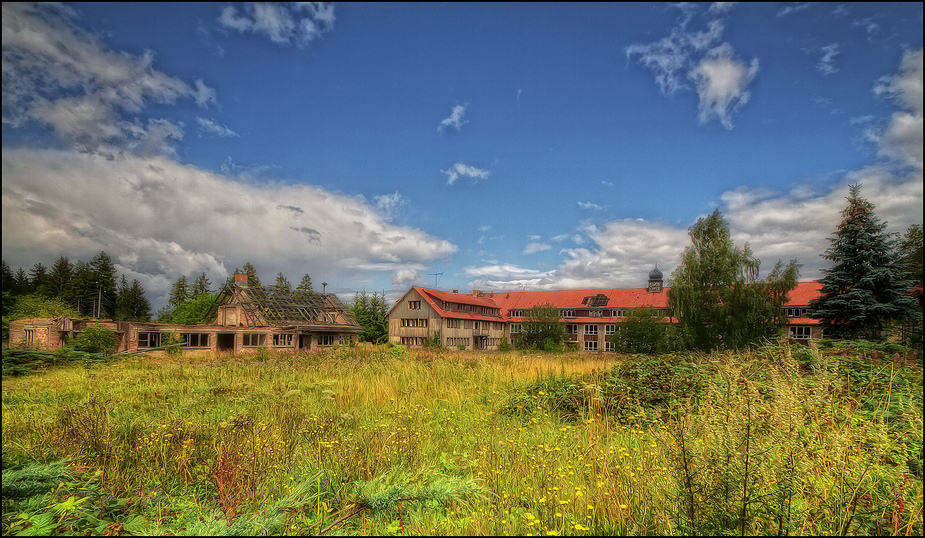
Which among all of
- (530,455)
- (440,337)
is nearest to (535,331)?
(440,337)

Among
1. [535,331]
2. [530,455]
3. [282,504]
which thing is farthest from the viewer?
[535,331]

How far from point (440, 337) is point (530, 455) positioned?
44312 millimetres

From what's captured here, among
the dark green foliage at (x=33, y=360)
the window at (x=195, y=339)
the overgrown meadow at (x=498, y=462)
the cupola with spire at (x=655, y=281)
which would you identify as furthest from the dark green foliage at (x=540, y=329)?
the overgrown meadow at (x=498, y=462)

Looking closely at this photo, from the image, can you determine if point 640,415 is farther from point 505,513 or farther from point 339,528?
point 339,528

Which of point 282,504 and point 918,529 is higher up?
point 282,504

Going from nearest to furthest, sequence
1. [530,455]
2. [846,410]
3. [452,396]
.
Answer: [530,455], [846,410], [452,396]

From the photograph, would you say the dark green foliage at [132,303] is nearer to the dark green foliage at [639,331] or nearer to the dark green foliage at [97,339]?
the dark green foliage at [97,339]

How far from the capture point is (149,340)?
105 feet

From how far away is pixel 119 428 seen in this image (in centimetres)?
592

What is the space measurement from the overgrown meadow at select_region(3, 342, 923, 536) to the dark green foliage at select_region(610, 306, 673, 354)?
29912 millimetres

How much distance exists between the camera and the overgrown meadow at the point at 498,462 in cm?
313

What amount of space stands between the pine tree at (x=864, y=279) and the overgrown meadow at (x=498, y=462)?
1856 centimetres

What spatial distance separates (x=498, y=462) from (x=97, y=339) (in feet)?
104

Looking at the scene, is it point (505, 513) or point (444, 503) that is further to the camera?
point (444, 503)
